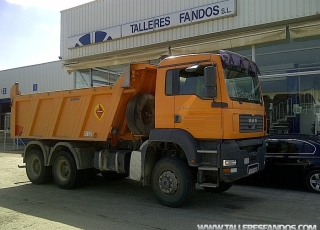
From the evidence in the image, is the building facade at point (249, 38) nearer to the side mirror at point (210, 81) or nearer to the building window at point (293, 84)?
the building window at point (293, 84)

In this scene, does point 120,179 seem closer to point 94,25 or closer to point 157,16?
point 157,16

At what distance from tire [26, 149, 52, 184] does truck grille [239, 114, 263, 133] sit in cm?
601

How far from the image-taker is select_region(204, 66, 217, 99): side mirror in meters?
6.05

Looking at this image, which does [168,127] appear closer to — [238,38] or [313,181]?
[313,181]

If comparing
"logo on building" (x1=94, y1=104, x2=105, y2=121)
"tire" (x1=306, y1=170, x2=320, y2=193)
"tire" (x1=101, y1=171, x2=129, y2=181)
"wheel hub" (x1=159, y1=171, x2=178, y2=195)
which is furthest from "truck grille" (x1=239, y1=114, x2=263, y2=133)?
"tire" (x1=101, y1=171, x2=129, y2=181)

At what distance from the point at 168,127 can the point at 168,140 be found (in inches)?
11.1

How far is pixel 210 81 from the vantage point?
605 cm

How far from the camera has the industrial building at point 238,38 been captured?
1079cm

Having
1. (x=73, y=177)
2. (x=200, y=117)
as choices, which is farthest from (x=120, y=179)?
(x=200, y=117)

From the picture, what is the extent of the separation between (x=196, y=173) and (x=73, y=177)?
11.7 feet

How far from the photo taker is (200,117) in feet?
21.0

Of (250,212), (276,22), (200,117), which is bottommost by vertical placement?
(250,212)

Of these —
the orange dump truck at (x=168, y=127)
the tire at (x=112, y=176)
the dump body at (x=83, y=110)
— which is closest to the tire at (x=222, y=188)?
the orange dump truck at (x=168, y=127)

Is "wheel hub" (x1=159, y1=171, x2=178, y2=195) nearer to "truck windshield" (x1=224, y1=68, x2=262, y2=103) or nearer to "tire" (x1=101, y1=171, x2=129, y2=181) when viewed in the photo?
"truck windshield" (x1=224, y1=68, x2=262, y2=103)
